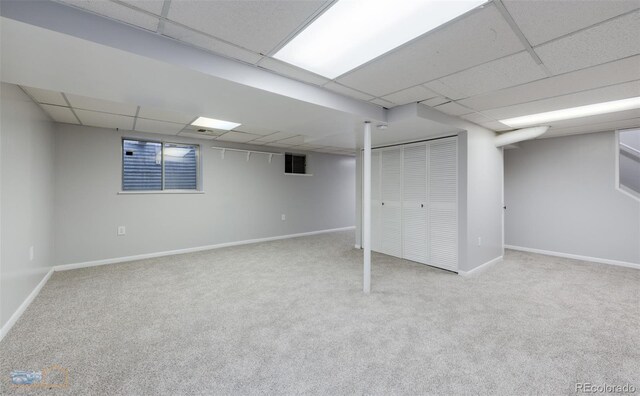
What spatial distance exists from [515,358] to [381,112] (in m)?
2.60

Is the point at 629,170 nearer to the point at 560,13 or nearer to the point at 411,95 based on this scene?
→ the point at 411,95

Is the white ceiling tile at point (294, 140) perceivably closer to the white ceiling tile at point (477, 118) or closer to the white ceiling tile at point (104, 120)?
the white ceiling tile at point (104, 120)

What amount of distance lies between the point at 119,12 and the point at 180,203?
3917 mm

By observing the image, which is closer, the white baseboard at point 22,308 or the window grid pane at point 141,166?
the white baseboard at point 22,308

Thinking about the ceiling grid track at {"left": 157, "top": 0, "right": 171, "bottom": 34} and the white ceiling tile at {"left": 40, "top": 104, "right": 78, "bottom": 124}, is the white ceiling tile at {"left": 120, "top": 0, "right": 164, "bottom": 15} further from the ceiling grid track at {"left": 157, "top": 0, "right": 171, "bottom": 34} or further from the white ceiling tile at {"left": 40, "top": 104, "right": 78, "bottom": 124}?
the white ceiling tile at {"left": 40, "top": 104, "right": 78, "bottom": 124}

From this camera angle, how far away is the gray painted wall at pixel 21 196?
2244 mm

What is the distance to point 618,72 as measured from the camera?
2166 mm

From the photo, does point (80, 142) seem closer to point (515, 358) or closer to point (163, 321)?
point (163, 321)

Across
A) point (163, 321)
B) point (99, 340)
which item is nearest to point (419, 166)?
point (163, 321)

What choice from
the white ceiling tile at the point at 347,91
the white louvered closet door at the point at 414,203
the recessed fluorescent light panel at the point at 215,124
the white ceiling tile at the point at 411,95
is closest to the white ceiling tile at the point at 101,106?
the recessed fluorescent light panel at the point at 215,124

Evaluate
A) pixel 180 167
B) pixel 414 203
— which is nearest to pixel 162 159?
pixel 180 167

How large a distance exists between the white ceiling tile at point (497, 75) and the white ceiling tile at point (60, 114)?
13.9 ft

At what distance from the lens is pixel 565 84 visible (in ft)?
7.94

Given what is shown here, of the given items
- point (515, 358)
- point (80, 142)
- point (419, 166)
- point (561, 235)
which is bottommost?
point (515, 358)
